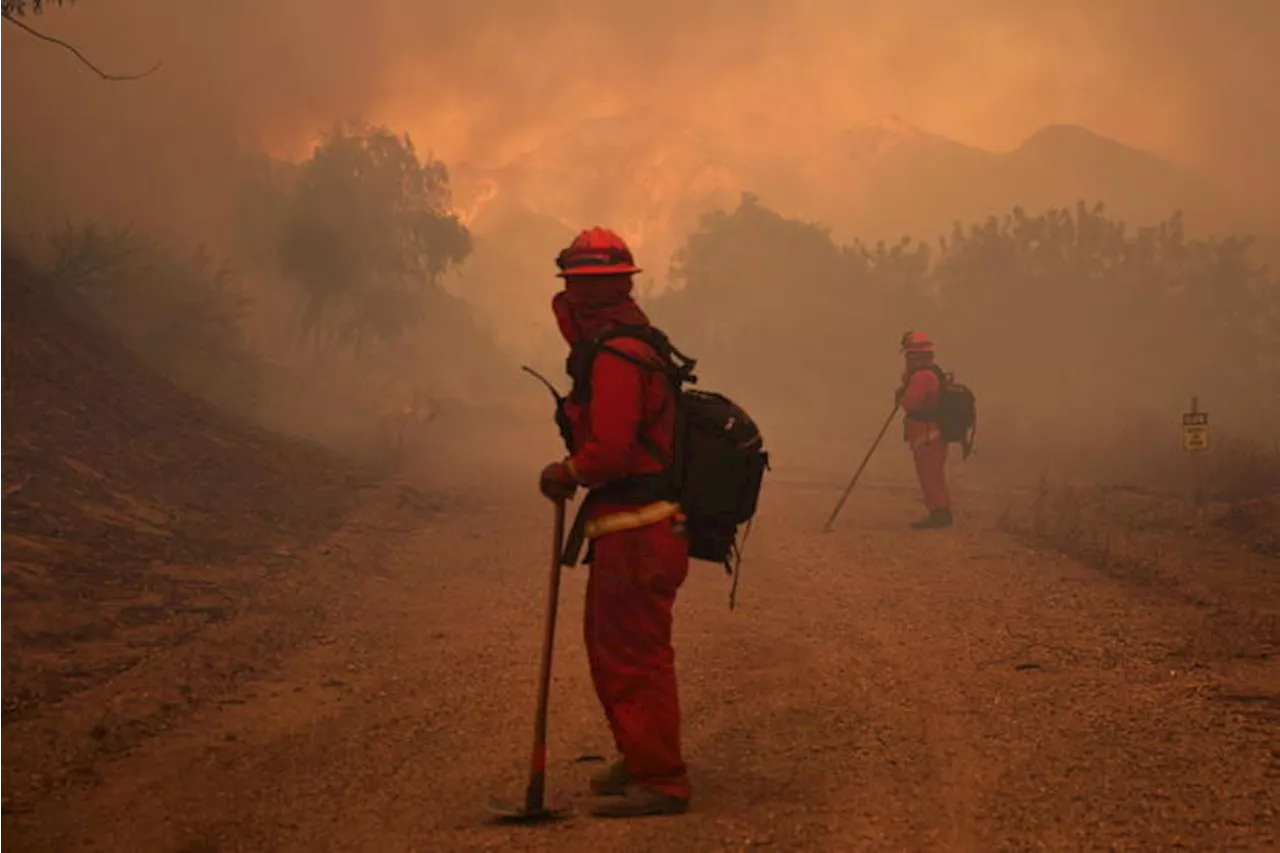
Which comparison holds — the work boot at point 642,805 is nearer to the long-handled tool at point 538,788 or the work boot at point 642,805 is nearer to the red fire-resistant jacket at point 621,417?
the long-handled tool at point 538,788

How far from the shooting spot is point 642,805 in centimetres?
455

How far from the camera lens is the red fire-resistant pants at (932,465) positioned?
45.5 ft

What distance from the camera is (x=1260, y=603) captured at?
339 inches

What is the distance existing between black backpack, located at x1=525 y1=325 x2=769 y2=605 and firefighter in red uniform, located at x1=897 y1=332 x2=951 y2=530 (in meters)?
9.23

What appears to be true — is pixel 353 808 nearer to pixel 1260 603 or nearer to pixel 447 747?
pixel 447 747

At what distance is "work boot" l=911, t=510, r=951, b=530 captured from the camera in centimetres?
1376

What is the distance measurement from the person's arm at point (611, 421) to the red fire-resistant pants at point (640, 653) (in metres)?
0.32

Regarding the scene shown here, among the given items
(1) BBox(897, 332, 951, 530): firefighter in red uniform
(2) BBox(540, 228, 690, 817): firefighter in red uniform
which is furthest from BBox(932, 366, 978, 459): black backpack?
(2) BBox(540, 228, 690, 817): firefighter in red uniform

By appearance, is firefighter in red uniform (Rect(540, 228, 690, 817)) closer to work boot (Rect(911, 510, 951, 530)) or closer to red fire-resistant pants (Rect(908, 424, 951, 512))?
work boot (Rect(911, 510, 951, 530))

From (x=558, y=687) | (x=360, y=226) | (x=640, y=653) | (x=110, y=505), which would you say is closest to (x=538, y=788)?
(x=640, y=653)

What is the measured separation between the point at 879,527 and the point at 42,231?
2426 cm

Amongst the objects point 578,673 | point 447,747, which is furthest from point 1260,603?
point 447,747

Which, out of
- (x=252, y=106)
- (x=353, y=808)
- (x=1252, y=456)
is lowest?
(x=353, y=808)

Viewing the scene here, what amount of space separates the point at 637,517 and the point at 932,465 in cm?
974
